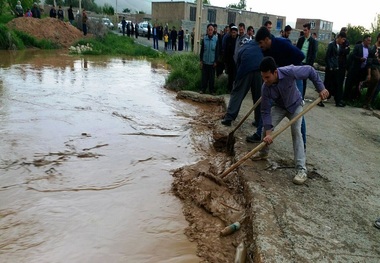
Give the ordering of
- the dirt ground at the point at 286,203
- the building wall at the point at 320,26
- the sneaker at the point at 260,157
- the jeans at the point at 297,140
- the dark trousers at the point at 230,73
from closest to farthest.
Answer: the dirt ground at the point at 286,203 → the jeans at the point at 297,140 → the sneaker at the point at 260,157 → the dark trousers at the point at 230,73 → the building wall at the point at 320,26

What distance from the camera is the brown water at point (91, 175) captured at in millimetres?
2912

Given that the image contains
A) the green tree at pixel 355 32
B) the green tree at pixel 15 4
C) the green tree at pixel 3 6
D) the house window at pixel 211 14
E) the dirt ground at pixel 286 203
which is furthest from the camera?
the house window at pixel 211 14

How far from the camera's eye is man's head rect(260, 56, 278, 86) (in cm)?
351

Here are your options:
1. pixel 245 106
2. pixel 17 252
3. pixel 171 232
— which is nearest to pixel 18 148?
pixel 17 252

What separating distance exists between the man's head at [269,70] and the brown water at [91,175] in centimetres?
163

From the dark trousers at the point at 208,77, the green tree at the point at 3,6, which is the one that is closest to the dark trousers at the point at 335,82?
the dark trousers at the point at 208,77

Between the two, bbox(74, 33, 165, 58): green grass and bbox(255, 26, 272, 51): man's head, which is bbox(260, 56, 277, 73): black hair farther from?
bbox(74, 33, 165, 58): green grass

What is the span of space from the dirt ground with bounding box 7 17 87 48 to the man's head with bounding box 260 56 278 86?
59.6ft

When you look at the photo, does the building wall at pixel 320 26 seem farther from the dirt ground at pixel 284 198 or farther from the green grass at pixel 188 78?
the dirt ground at pixel 284 198

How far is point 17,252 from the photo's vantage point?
2773 mm

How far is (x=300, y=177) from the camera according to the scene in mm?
3607

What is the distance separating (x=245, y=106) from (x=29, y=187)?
4.20 m

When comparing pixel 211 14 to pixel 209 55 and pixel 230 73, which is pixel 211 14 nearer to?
pixel 230 73

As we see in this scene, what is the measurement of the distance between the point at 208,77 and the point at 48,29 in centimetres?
1539
